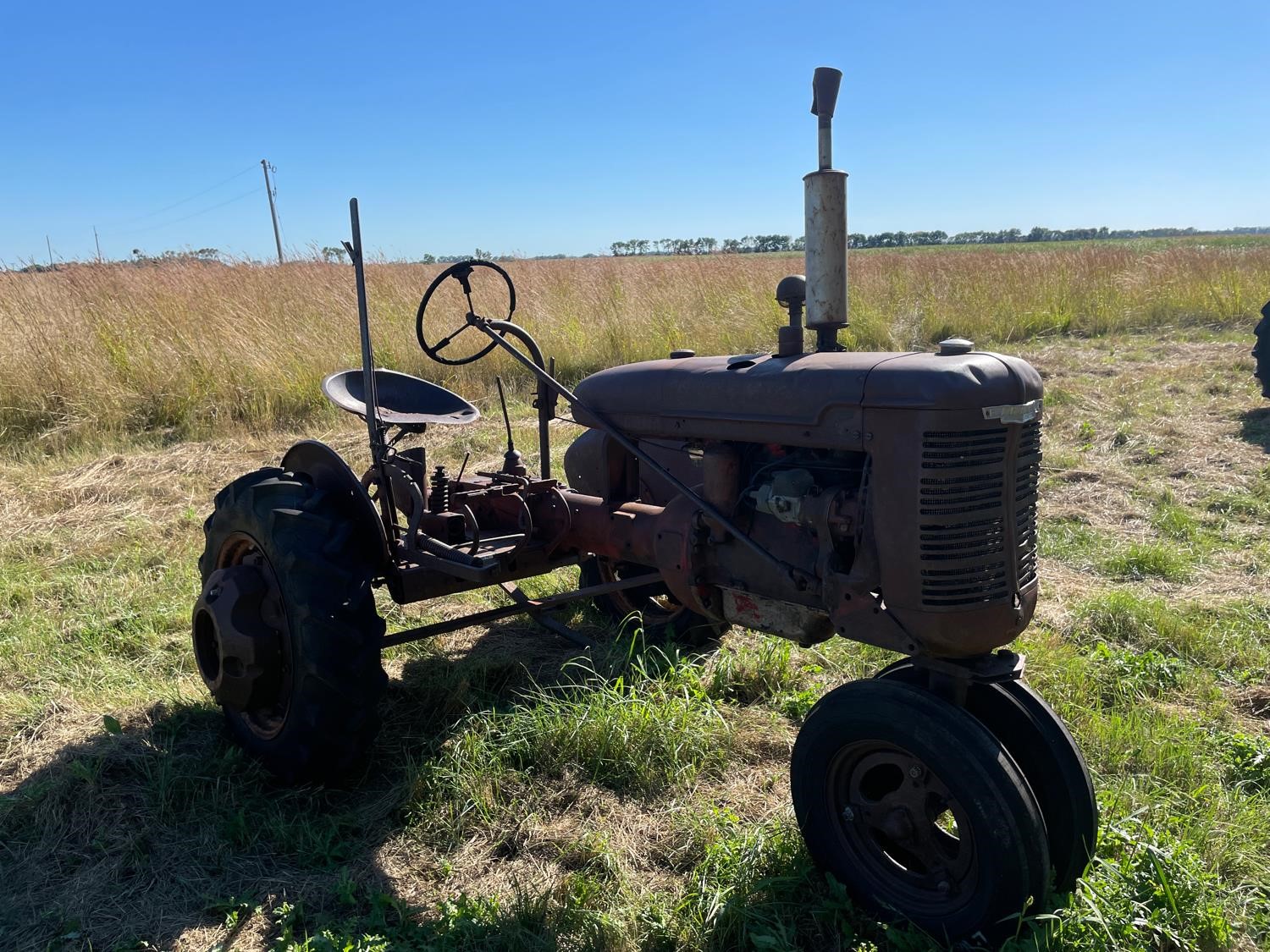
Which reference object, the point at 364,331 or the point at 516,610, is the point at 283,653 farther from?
the point at 364,331

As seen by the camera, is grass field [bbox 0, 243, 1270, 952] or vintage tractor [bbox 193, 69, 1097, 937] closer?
vintage tractor [bbox 193, 69, 1097, 937]

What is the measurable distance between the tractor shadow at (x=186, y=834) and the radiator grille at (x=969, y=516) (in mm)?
1613

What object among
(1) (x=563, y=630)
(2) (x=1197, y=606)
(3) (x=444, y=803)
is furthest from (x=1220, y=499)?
(3) (x=444, y=803)

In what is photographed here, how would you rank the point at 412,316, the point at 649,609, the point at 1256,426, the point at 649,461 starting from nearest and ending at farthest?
the point at 649,461 < the point at 649,609 < the point at 1256,426 < the point at 412,316

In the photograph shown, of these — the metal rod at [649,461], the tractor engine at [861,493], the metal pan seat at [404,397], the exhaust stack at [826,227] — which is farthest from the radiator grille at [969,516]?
the metal pan seat at [404,397]

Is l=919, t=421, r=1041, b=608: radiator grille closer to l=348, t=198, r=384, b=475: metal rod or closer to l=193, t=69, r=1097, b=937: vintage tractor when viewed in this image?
l=193, t=69, r=1097, b=937: vintage tractor

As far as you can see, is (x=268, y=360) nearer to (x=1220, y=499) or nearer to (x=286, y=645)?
(x=286, y=645)

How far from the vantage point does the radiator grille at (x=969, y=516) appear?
2078 mm

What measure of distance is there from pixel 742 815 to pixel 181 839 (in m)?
1.65

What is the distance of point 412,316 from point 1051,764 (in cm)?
905

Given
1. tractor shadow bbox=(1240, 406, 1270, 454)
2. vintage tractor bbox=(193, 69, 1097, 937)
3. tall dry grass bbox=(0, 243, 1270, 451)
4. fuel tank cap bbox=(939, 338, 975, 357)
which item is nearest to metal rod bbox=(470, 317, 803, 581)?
vintage tractor bbox=(193, 69, 1097, 937)

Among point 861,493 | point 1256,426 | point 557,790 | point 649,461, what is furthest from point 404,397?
point 1256,426

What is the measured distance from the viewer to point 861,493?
2244 millimetres

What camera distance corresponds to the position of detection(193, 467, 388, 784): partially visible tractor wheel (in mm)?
2773
